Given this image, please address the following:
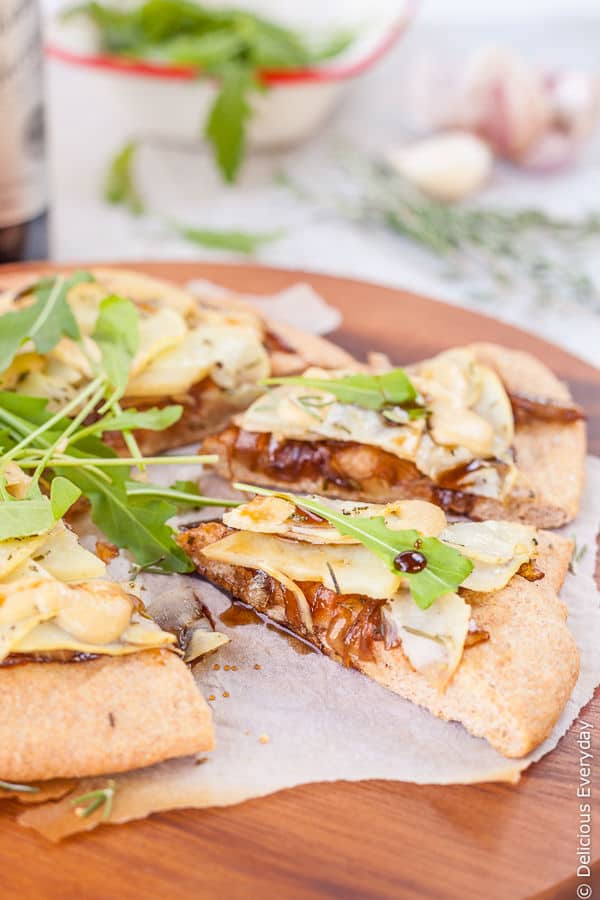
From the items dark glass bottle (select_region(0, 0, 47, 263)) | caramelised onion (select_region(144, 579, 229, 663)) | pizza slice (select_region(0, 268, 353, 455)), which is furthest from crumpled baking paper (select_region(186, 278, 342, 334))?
caramelised onion (select_region(144, 579, 229, 663))

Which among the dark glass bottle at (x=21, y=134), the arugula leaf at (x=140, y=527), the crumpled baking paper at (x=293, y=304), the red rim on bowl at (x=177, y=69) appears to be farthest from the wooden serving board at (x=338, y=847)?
the red rim on bowl at (x=177, y=69)

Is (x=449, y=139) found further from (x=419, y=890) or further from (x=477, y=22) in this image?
(x=419, y=890)

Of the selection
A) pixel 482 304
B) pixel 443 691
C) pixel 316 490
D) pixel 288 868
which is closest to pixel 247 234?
pixel 482 304

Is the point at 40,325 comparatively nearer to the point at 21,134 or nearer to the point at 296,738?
the point at 21,134

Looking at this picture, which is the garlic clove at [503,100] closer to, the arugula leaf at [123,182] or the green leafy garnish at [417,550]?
the arugula leaf at [123,182]

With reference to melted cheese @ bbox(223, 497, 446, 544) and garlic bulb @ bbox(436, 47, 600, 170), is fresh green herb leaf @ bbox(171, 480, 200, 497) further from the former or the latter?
garlic bulb @ bbox(436, 47, 600, 170)

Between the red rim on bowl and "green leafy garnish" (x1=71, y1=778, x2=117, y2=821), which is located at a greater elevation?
the red rim on bowl
